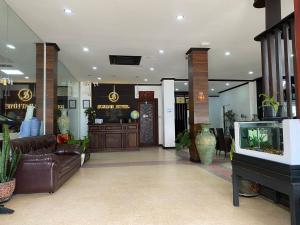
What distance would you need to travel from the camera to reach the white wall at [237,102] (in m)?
11.5

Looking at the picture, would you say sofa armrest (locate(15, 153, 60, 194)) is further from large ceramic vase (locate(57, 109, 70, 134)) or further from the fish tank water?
large ceramic vase (locate(57, 109, 70, 134))

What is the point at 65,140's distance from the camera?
6.81 meters

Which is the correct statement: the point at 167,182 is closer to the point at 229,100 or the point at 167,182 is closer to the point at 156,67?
the point at 156,67

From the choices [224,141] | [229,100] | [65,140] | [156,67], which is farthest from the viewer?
[229,100]

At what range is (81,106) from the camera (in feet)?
37.3

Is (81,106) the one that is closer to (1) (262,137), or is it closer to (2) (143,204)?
(2) (143,204)

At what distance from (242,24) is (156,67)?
162 inches

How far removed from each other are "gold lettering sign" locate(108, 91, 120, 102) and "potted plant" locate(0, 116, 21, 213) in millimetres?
8024

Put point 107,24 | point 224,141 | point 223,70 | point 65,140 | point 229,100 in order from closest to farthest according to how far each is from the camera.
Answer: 1. point 107,24
2. point 65,140
3. point 224,141
4. point 223,70
5. point 229,100

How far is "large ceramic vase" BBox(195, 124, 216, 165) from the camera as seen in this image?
6.20 m

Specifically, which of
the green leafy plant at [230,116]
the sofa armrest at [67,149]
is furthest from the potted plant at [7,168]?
the green leafy plant at [230,116]

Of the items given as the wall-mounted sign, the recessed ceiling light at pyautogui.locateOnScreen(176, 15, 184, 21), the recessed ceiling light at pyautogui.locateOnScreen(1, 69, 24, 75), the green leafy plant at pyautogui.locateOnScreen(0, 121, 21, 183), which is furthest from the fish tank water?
the wall-mounted sign

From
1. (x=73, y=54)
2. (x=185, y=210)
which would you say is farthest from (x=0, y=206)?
(x=73, y=54)

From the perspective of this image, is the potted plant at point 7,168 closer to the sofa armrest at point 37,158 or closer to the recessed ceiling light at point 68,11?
the sofa armrest at point 37,158
